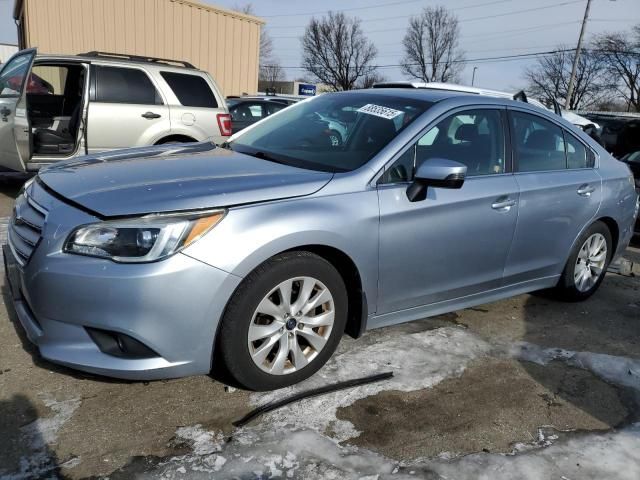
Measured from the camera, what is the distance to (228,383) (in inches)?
114

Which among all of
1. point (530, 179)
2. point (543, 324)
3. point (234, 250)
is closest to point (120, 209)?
point (234, 250)

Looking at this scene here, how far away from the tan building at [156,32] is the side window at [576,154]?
42.1 feet

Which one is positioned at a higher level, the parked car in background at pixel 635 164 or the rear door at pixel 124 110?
the rear door at pixel 124 110

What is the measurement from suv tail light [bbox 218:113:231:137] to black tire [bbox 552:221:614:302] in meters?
4.72

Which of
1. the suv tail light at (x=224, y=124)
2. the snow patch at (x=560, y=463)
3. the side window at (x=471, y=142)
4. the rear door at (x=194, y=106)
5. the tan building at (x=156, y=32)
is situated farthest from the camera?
the tan building at (x=156, y=32)

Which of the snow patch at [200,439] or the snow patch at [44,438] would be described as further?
the snow patch at [200,439]

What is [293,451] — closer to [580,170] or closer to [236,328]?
[236,328]

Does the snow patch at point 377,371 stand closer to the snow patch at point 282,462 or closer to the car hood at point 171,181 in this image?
the snow patch at point 282,462

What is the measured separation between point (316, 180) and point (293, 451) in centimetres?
131

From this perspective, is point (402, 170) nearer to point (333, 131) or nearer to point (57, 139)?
point (333, 131)

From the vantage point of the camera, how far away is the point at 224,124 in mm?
7504

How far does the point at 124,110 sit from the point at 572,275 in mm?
5255

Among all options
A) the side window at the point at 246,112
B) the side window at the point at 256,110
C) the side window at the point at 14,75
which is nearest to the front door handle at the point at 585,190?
the side window at the point at 14,75

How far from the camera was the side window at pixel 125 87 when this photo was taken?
6.75 metres
